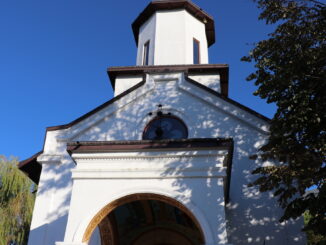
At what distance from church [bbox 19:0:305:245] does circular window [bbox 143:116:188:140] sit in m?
0.03

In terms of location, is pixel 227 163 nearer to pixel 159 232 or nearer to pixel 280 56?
pixel 280 56

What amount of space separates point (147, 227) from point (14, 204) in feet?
32.7

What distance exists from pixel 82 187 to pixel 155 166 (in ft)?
5.48

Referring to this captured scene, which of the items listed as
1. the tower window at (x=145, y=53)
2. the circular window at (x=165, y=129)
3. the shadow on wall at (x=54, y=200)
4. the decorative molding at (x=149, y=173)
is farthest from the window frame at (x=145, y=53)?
the decorative molding at (x=149, y=173)

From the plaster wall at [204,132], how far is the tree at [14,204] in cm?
818

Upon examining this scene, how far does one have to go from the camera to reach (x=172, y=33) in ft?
53.0

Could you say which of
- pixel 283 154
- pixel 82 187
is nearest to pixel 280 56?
pixel 283 154

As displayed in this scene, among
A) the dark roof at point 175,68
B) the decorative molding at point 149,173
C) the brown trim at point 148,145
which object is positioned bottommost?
the decorative molding at point 149,173

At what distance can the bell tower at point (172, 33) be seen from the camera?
50.9 feet

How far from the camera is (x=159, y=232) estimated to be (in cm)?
1150

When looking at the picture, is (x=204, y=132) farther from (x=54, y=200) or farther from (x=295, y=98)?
(x=54, y=200)

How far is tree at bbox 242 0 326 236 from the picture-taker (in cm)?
760

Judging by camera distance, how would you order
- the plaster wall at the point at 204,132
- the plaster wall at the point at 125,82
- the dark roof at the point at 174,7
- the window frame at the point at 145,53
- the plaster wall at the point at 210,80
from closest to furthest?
the plaster wall at the point at 204,132
the plaster wall at the point at 210,80
the plaster wall at the point at 125,82
the window frame at the point at 145,53
the dark roof at the point at 174,7

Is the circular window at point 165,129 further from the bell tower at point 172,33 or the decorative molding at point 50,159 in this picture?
the bell tower at point 172,33
